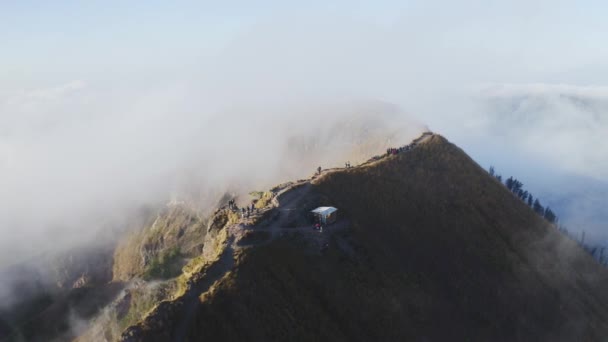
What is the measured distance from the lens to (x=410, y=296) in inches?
2864

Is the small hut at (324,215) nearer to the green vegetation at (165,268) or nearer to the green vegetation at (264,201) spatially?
the green vegetation at (264,201)

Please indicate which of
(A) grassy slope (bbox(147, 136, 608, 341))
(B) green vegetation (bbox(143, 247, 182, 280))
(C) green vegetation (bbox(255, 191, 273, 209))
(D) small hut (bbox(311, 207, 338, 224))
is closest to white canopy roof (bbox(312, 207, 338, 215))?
(D) small hut (bbox(311, 207, 338, 224))

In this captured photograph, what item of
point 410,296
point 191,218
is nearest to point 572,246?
point 410,296

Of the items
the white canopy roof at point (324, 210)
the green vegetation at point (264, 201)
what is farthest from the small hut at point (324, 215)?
the green vegetation at point (264, 201)

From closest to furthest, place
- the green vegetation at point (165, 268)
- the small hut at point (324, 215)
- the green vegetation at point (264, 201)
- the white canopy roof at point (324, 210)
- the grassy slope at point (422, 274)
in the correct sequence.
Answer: the grassy slope at point (422, 274)
the small hut at point (324, 215)
the white canopy roof at point (324, 210)
the green vegetation at point (264, 201)
the green vegetation at point (165, 268)

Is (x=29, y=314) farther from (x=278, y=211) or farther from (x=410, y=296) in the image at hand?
(x=410, y=296)

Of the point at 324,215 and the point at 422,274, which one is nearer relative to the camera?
the point at 324,215

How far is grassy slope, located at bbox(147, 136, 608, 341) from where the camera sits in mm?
56562

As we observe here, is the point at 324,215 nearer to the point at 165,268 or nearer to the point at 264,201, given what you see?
the point at 264,201

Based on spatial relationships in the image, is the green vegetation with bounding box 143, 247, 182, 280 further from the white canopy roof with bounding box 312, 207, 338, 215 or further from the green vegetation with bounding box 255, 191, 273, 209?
the white canopy roof with bounding box 312, 207, 338, 215

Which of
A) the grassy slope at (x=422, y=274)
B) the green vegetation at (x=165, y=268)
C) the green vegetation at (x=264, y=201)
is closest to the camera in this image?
the grassy slope at (x=422, y=274)

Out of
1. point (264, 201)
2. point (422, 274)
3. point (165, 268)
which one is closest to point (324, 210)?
point (264, 201)

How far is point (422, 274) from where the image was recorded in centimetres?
7831

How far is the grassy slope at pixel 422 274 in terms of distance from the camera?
186 feet
